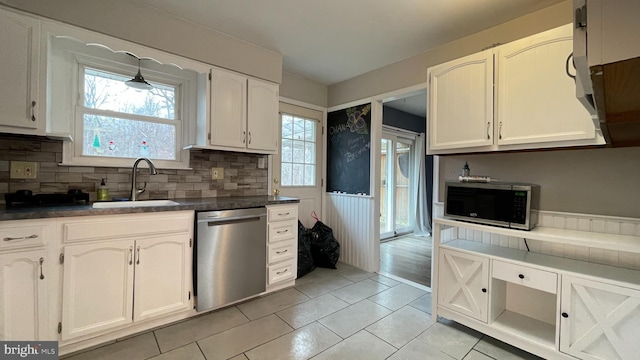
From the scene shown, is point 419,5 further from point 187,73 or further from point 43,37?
point 43,37

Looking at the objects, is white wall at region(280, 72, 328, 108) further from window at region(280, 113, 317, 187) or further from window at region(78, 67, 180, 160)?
window at region(78, 67, 180, 160)

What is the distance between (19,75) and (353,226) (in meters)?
3.20

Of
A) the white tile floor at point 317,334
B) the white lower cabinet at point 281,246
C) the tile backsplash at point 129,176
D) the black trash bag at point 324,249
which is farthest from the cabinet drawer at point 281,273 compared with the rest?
the tile backsplash at point 129,176

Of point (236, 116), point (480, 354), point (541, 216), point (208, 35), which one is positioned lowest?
point (480, 354)

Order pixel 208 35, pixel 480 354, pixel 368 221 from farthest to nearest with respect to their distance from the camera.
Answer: pixel 368 221, pixel 208 35, pixel 480 354

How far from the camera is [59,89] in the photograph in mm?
2047

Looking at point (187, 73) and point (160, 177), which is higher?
point (187, 73)

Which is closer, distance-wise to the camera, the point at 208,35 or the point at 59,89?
the point at 59,89

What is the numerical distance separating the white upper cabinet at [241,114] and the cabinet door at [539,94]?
2.04 metres

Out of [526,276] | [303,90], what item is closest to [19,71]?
[303,90]

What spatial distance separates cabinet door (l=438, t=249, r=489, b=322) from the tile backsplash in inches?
81.6

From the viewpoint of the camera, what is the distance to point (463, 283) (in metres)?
1.97

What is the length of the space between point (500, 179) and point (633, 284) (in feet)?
3.23

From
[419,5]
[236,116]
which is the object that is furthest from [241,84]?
[419,5]
